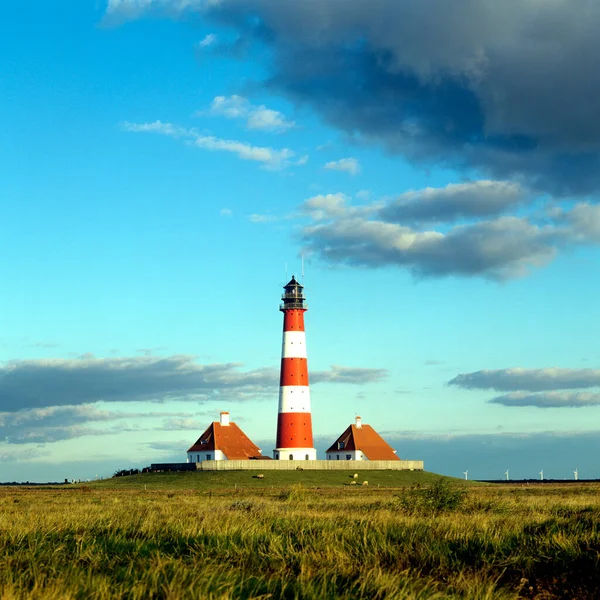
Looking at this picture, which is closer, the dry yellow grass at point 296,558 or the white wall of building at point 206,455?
the dry yellow grass at point 296,558

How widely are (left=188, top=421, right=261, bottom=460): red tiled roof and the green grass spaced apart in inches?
425

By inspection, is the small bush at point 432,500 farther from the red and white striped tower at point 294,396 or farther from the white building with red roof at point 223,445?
the white building with red roof at point 223,445

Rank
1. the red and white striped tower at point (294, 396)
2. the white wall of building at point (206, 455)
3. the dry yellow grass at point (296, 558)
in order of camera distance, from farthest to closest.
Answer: the white wall of building at point (206, 455) < the red and white striped tower at point (294, 396) < the dry yellow grass at point (296, 558)

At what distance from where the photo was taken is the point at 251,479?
77625 millimetres

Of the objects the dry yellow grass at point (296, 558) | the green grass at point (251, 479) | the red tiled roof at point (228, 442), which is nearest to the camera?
the dry yellow grass at point (296, 558)

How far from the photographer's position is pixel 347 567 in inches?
537

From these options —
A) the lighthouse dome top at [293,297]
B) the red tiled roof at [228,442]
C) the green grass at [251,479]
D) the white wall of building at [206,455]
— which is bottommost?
the green grass at [251,479]

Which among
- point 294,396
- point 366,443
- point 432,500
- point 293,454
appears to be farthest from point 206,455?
point 432,500

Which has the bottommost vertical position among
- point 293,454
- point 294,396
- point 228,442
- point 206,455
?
point 206,455

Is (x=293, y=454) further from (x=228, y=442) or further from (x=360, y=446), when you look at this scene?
(x=360, y=446)

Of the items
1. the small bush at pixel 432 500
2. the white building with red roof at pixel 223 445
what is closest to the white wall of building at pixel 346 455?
the white building with red roof at pixel 223 445

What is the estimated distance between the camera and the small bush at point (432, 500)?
2859 centimetres

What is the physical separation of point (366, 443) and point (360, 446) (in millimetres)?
1493

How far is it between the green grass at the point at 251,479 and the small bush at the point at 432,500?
41840mm
